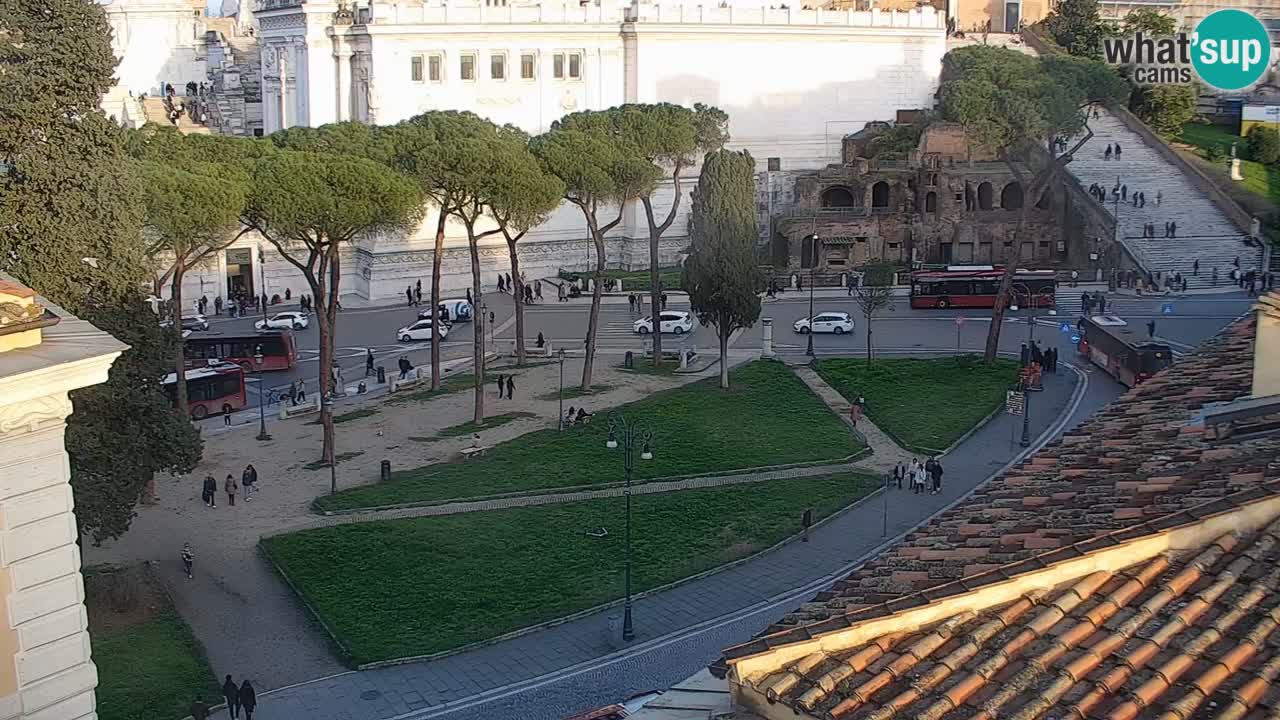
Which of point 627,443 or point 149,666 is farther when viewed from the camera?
point 627,443

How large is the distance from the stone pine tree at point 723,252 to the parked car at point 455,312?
13.4 meters

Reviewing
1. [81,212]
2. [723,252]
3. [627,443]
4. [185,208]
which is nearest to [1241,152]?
[723,252]

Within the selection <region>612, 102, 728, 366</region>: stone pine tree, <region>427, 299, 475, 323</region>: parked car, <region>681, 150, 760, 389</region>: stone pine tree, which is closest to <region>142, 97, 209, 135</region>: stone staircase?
<region>427, 299, 475, 323</region>: parked car

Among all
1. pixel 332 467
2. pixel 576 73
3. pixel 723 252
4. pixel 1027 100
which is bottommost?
pixel 332 467

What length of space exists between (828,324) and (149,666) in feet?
94.3

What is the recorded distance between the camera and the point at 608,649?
22.2 metres

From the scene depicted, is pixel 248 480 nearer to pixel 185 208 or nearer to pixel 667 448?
pixel 185 208

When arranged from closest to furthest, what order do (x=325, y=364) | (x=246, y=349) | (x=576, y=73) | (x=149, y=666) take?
(x=149, y=666)
(x=325, y=364)
(x=246, y=349)
(x=576, y=73)

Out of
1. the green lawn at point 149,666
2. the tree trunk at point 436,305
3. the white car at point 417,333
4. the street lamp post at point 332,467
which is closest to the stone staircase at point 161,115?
the white car at point 417,333

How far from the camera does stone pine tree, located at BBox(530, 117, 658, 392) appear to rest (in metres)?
39.7

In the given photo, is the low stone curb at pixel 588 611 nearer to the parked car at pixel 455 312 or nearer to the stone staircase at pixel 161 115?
the parked car at pixel 455 312

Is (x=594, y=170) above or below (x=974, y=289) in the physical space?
above

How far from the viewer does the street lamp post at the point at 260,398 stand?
35.5 metres

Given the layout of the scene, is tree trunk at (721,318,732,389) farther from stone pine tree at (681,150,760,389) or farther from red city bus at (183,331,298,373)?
red city bus at (183,331,298,373)
